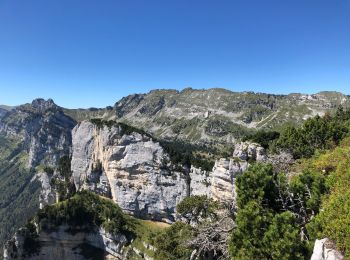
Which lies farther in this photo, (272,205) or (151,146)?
(151,146)

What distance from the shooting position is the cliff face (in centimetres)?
15150

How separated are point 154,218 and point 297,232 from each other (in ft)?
444

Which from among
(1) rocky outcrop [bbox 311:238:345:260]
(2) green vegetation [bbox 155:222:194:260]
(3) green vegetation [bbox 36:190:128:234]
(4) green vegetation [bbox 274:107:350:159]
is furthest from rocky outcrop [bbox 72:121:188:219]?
(1) rocky outcrop [bbox 311:238:345:260]

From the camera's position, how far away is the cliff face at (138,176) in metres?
152

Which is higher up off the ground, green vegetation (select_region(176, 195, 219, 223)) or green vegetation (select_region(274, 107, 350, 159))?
green vegetation (select_region(274, 107, 350, 159))

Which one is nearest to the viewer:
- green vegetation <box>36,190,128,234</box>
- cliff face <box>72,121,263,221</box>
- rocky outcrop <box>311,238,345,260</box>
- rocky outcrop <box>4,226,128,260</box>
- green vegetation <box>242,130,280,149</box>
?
rocky outcrop <box>311,238,345,260</box>

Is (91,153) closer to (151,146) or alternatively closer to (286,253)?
(151,146)

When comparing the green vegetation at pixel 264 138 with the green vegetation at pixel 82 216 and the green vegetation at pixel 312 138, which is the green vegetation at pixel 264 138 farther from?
the green vegetation at pixel 82 216

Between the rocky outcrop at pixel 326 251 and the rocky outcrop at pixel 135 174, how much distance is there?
127 m

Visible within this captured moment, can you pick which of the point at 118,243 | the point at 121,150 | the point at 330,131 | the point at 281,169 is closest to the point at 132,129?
the point at 121,150

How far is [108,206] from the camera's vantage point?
160 m

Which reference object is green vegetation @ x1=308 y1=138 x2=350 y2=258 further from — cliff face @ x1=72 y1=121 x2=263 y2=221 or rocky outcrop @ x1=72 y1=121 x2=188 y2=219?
rocky outcrop @ x1=72 y1=121 x2=188 y2=219

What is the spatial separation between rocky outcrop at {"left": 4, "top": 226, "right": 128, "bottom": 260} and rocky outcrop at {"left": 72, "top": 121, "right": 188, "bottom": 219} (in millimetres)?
21258

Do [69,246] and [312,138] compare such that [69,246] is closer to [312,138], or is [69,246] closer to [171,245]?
[171,245]
